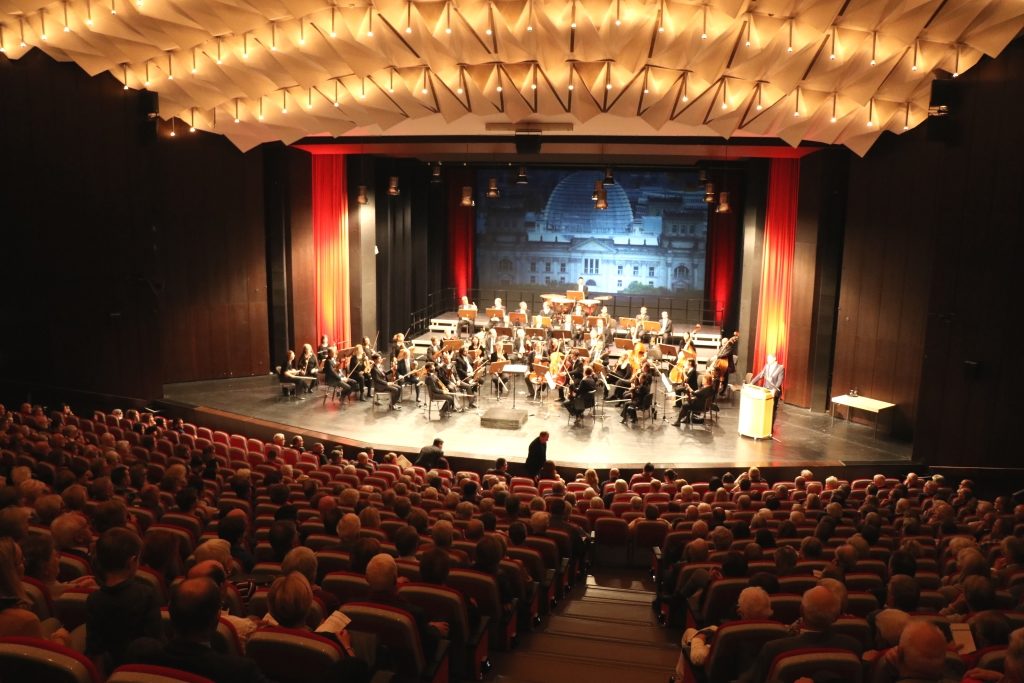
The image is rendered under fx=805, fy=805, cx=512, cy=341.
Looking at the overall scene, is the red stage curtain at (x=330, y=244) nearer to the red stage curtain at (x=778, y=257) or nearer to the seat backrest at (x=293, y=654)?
the red stage curtain at (x=778, y=257)

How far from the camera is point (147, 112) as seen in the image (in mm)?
12812

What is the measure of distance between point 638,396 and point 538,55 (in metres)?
5.30

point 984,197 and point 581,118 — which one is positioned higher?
point 581,118

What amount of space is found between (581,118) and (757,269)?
246 inches

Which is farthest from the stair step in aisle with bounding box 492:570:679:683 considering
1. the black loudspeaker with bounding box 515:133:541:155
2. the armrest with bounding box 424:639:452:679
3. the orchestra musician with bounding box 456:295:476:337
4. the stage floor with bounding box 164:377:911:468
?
the orchestra musician with bounding box 456:295:476:337

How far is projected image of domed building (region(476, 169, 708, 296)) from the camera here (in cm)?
1998

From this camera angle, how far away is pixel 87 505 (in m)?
5.10

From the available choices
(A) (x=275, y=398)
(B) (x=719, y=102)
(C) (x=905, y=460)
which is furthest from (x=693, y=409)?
(A) (x=275, y=398)

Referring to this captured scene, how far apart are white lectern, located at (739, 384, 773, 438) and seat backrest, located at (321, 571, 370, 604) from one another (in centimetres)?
900

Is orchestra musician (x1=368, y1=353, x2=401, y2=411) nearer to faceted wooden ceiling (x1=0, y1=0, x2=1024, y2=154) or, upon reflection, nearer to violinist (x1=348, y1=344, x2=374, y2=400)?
violinist (x1=348, y1=344, x2=374, y2=400)

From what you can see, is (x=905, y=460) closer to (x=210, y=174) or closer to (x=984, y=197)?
(x=984, y=197)

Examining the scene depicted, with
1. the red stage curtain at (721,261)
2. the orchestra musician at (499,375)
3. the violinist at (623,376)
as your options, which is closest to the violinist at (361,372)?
the orchestra musician at (499,375)

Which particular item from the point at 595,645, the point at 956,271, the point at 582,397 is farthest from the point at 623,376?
the point at 595,645

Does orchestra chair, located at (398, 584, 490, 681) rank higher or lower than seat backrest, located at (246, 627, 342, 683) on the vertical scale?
lower
